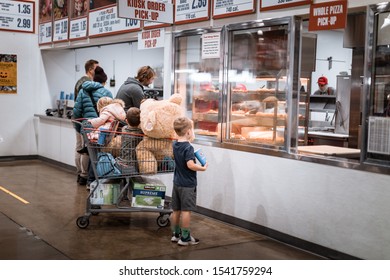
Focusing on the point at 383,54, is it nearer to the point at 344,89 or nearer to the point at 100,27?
the point at 344,89

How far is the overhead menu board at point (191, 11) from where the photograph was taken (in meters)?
6.80

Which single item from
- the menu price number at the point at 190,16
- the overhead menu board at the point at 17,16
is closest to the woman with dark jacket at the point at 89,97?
the menu price number at the point at 190,16

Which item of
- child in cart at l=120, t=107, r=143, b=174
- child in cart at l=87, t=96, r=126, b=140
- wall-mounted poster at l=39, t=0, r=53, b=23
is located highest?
wall-mounted poster at l=39, t=0, r=53, b=23

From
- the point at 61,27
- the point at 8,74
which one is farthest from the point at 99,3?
the point at 8,74

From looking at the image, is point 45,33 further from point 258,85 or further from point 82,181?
point 258,85

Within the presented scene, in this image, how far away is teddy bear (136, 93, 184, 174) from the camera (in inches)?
230

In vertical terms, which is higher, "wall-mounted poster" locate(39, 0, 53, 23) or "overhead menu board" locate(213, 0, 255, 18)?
"wall-mounted poster" locate(39, 0, 53, 23)

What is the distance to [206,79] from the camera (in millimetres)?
7105

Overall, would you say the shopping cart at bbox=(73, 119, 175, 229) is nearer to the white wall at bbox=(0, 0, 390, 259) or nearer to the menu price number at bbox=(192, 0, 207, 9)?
the white wall at bbox=(0, 0, 390, 259)

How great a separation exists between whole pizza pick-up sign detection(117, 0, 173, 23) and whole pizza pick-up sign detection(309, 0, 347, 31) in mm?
2317

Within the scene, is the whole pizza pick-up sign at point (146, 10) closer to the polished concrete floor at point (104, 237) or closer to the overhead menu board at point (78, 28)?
the polished concrete floor at point (104, 237)

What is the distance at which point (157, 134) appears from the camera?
5910 millimetres

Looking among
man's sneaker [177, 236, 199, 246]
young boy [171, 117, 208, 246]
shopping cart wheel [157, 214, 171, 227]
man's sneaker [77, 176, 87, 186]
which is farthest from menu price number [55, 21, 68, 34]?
man's sneaker [177, 236, 199, 246]

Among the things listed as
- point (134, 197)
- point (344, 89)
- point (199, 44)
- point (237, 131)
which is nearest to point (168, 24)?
point (199, 44)
